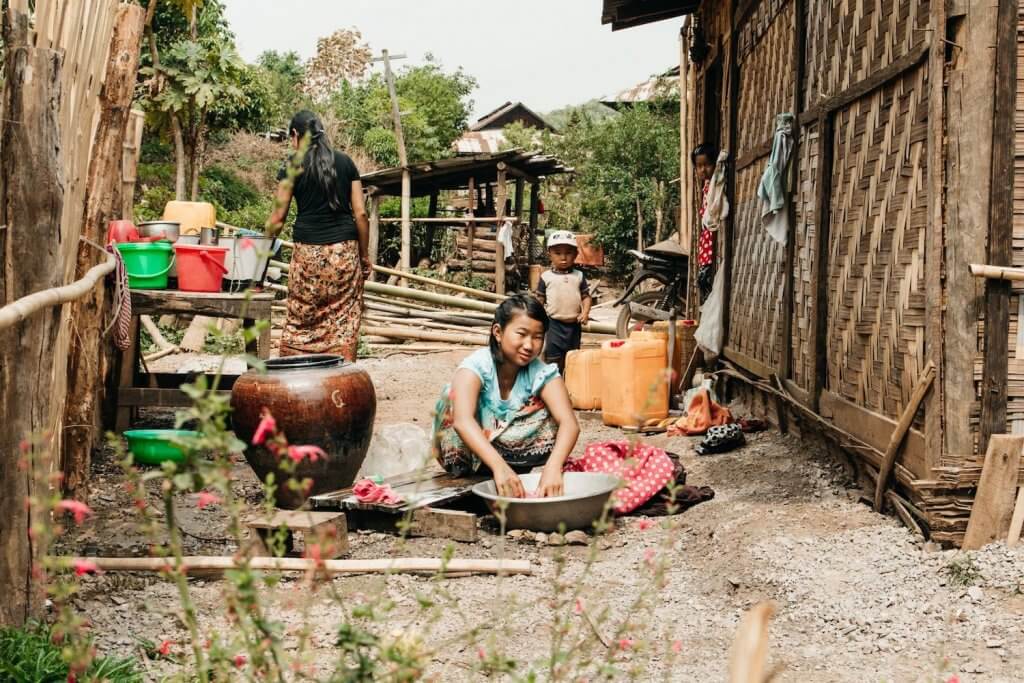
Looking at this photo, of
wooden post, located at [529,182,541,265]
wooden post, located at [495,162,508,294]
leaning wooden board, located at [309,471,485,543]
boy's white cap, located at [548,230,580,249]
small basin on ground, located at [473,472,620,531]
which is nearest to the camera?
small basin on ground, located at [473,472,620,531]

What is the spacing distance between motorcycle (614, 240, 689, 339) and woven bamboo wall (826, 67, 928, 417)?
517 centimetres

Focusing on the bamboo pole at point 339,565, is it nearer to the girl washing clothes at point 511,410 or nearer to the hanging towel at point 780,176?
the girl washing clothes at point 511,410

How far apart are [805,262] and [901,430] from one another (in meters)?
1.94

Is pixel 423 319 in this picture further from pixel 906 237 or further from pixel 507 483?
pixel 906 237

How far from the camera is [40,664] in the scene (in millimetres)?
2586

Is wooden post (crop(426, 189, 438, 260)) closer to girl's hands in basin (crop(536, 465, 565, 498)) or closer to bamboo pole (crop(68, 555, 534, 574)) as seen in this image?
girl's hands in basin (crop(536, 465, 565, 498))

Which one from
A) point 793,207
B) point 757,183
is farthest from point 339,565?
point 757,183

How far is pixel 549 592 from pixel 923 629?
1.25 meters

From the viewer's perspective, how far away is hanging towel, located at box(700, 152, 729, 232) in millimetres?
8444

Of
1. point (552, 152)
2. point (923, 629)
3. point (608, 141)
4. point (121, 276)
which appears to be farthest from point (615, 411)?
point (552, 152)

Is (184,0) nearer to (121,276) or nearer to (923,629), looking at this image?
(121,276)

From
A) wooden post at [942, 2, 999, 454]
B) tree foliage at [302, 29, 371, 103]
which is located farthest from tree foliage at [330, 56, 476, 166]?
wooden post at [942, 2, 999, 454]

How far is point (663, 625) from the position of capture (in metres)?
3.55

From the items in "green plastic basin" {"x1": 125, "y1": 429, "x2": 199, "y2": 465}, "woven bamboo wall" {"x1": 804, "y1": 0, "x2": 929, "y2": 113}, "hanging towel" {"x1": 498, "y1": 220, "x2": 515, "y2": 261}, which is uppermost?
"woven bamboo wall" {"x1": 804, "y1": 0, "x2": 929, "y2": 113}
